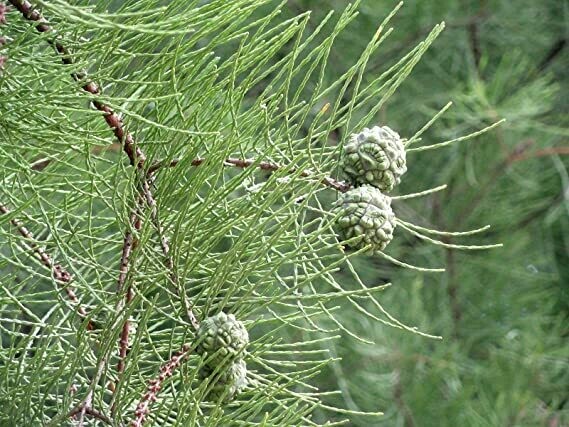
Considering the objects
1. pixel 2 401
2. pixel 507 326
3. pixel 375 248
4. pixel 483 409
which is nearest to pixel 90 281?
pixel 2 401

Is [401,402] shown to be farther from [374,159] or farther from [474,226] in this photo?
[374,159]

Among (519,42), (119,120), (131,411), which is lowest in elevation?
(519,42)

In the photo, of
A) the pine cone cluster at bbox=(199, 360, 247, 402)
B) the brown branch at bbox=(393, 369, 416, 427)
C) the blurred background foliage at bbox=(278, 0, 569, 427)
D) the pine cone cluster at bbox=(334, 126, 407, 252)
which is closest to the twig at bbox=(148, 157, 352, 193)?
the pine cone cluster at bbox=(334, 126, 407, 252)

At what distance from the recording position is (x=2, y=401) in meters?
0.70

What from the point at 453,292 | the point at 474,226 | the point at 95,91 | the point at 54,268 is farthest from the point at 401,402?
the point at 95,91

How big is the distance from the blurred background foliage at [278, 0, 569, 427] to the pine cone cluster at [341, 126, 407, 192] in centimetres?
116

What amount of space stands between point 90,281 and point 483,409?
46.8 inches

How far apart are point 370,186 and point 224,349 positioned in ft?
0.40

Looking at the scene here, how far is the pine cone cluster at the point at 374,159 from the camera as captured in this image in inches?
25.4

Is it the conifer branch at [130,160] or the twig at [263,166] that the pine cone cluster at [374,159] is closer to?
the twig at [263,166]

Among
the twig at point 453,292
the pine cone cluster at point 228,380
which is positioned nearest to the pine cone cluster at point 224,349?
the pine cone cluster at point 228,380

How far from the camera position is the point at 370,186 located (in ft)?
2.13

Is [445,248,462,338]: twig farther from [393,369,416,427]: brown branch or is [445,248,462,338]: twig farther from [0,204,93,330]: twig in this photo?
[0,204,93,330]: twig

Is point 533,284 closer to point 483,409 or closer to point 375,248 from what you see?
point 483,409
